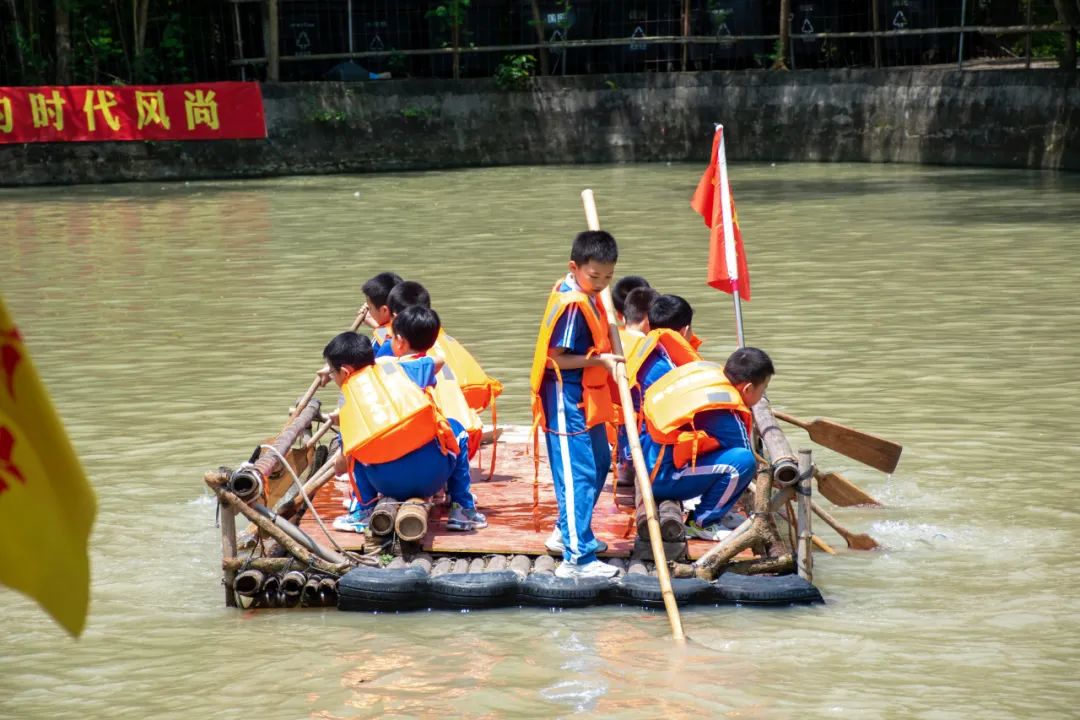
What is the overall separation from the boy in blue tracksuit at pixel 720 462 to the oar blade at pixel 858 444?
445mm

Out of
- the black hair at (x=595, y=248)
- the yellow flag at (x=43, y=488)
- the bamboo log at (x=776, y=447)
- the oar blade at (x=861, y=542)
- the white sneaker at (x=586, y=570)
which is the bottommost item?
the oar blade at (x=861, y=542)

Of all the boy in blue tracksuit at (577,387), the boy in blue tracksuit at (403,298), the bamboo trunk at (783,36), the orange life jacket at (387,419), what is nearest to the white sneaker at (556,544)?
the boy in blue tracksuit at (577,387)

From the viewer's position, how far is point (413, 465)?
6.66 m

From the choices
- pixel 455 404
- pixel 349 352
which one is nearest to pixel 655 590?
pixel 455 404

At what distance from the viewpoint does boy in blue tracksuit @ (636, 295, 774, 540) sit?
665 cm

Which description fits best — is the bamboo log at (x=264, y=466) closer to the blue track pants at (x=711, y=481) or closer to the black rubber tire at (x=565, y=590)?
the black rubber tire at (x=565, y=590)

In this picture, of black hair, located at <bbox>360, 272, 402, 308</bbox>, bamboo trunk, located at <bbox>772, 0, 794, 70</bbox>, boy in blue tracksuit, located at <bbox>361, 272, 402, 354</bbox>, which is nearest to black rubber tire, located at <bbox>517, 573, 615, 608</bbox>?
boy in blue tracksuit, located at <bbox>361, 272, 402, 354</bbox>

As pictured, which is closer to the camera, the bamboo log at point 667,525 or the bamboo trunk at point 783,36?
the bamboo log at point 667,525

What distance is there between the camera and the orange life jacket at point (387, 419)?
6566 mm

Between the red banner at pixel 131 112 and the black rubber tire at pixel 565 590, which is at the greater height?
the red banner at pixel 131 112

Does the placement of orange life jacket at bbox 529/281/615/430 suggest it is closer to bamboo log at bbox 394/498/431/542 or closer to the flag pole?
bamboo log at bbox 394/498/431/542

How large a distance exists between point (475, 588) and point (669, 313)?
1.83 metres

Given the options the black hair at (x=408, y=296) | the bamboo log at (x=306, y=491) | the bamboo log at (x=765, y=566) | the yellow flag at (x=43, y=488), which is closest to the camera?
the yellow flag at (x=43, y=488)

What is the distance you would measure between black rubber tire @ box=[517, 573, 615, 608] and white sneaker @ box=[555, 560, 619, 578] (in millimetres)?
43
